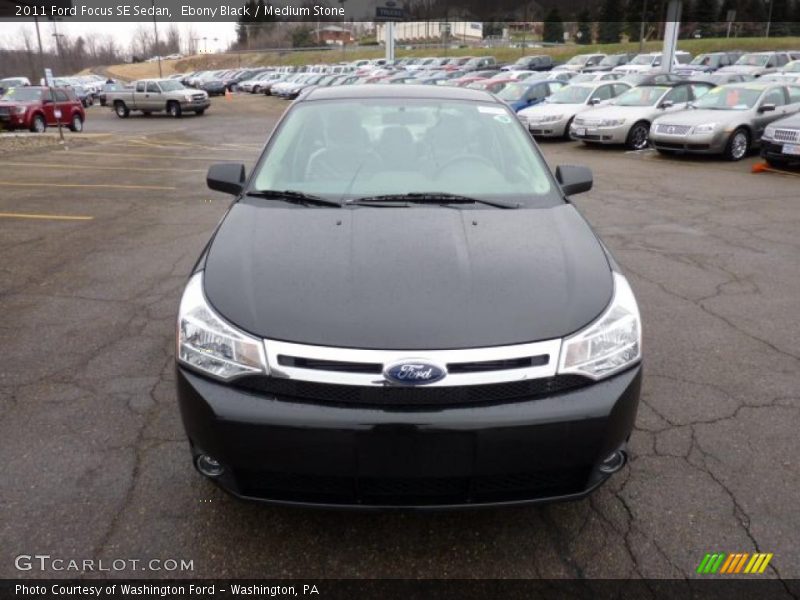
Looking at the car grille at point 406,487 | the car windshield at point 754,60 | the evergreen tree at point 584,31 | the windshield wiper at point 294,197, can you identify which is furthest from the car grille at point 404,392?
the evergreen tree at point 584,31

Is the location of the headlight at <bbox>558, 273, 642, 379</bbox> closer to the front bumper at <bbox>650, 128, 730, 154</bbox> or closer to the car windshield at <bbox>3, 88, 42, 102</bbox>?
the front bumper at <bbox>650, 128, 730, 154</bbox>

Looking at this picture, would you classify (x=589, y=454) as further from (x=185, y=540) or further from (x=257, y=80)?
(x=257, y=80)

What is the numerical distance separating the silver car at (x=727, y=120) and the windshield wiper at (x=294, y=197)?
12.2 meters

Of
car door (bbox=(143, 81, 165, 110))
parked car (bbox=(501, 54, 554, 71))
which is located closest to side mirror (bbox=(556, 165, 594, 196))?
car door (bbox=(143, 81, 165, 110))

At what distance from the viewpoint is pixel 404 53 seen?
A: 2913 inches

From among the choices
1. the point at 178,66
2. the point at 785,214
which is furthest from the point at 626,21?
the point at 785,214

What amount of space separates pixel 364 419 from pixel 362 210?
4.24 ft

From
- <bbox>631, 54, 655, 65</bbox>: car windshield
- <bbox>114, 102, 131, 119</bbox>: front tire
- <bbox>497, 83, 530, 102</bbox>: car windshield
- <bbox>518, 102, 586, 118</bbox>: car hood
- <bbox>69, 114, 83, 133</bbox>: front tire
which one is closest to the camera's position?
<bbox>518, 102, 586, 118</bbox>: car hood

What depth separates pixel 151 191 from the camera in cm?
1070

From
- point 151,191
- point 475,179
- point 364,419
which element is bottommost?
point 151,191

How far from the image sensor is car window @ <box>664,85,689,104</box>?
622 inches

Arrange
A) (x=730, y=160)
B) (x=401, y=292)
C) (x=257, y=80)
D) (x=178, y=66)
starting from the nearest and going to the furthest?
(x=401, y=292) < (x=730, y=160) < (x=257, y=80) < (x=178, y=66)

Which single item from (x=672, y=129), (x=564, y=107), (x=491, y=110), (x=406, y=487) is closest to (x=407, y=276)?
(x=406, y=487)

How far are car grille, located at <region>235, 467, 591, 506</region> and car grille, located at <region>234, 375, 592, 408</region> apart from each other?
0.86ft
